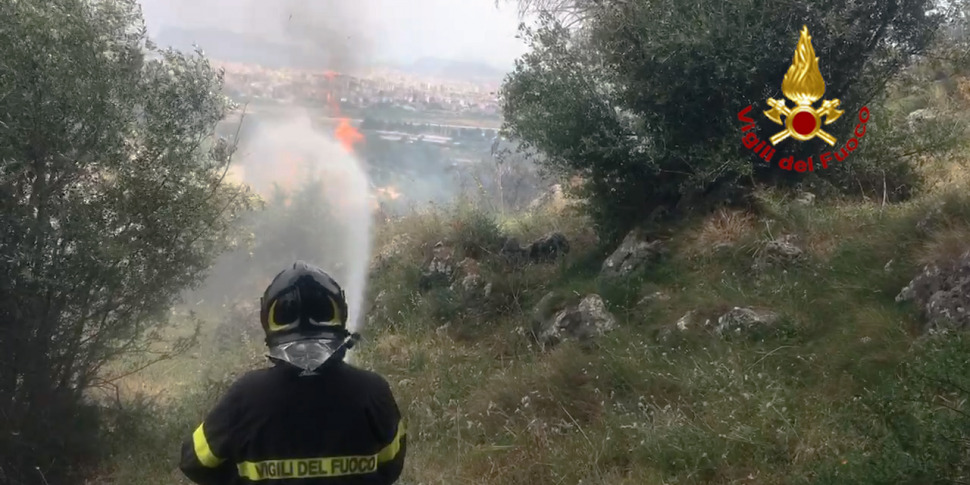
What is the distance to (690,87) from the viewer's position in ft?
24.7

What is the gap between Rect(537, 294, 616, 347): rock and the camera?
6.92m

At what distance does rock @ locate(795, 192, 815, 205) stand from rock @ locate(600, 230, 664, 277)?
1.52 meters

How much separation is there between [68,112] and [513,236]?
246 inches

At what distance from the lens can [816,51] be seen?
746 cm

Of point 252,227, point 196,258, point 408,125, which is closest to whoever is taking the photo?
point 196,258

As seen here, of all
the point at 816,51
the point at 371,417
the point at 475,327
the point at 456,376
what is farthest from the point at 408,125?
the point at 371,417

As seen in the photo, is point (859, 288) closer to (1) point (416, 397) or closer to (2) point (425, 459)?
(2) point (425, 459)

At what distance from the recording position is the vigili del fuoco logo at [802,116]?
7406mm

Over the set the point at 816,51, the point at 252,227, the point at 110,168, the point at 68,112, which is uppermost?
the point at 816,51

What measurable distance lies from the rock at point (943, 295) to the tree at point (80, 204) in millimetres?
6902

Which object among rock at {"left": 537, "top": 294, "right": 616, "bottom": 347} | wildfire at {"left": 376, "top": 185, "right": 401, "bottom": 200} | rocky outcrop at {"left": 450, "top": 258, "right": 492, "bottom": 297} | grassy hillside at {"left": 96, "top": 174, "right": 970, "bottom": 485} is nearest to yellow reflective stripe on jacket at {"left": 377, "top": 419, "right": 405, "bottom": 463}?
grassy hillside at {"left": 96, "top": 174, "right": 970, "bottom": 485}

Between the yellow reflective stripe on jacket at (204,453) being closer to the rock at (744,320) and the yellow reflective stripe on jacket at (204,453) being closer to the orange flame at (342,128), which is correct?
the rock at (744,320)

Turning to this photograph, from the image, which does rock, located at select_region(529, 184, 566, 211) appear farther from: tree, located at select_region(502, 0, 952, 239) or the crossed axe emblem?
the crossed axe emblem

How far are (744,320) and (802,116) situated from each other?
3.37 metres
